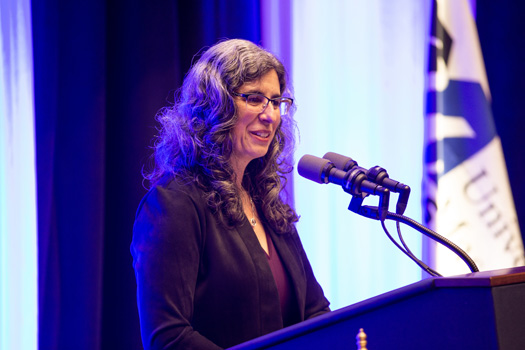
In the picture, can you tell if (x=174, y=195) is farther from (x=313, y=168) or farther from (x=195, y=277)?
(x=313, y=168)

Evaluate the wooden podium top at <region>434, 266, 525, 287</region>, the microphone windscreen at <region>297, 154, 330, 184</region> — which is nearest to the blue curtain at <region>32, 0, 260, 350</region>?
the microphone windscreen at <region>297, 154, 330, 184</region>

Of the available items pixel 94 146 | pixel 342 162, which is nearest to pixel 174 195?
pixel 342 162

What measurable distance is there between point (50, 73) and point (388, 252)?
1.81 metres

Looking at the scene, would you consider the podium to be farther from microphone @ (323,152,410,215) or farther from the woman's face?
the woman's face

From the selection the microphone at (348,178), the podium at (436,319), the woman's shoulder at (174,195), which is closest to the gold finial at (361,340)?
the podium at (436,319)

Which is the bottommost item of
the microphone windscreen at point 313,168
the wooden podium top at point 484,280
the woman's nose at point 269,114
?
the wooden podium top at point 484,280

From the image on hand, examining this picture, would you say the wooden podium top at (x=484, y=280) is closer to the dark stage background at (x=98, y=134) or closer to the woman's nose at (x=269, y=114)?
the woman's nose at (x=269, y=114)

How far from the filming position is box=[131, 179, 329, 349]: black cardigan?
4.36ft

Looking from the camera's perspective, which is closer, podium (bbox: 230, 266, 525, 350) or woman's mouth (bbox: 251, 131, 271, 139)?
podium (bbox: 230, 266, 525, 350)

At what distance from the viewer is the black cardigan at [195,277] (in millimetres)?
1328

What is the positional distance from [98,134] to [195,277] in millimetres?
1079

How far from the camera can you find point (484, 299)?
77cm

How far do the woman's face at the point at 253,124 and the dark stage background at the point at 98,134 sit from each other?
0.82 meters

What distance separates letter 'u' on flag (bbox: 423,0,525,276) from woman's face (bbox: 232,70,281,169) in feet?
4.22
